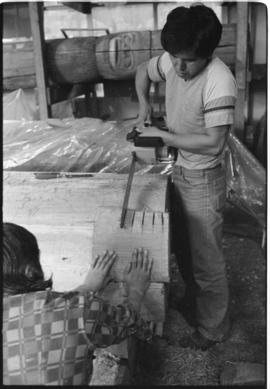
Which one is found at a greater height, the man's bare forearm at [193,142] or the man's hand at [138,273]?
the man's bare forearm at [193,142]

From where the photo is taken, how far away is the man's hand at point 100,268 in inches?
55.1

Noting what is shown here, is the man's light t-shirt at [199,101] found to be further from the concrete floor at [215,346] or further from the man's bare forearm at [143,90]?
the concrete floor at [215,346]

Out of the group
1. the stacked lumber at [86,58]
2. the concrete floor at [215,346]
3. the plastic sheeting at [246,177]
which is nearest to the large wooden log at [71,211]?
the concrete floor at [215,346]

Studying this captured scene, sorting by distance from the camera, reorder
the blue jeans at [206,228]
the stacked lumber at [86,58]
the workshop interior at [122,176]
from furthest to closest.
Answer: the stacked lumber at [86,58] → the blue jeans at [206,228] → the workshop interior at [122,176]

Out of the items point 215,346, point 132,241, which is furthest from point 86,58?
point 215,346

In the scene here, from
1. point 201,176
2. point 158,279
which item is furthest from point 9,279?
point 201,176

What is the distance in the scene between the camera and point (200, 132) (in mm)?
1626

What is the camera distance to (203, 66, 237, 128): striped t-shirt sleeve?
1457 millimetres

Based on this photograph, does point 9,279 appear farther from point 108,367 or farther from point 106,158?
point 106,158

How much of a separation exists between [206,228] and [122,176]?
45 centimetres

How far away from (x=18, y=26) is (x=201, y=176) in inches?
120

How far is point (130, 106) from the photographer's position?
3.87 m

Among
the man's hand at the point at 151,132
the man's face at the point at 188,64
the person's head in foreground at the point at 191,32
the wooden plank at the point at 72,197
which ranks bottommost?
the wooden plank at the point at 72,197

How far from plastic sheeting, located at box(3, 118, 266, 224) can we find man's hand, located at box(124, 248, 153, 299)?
842 millimetres
